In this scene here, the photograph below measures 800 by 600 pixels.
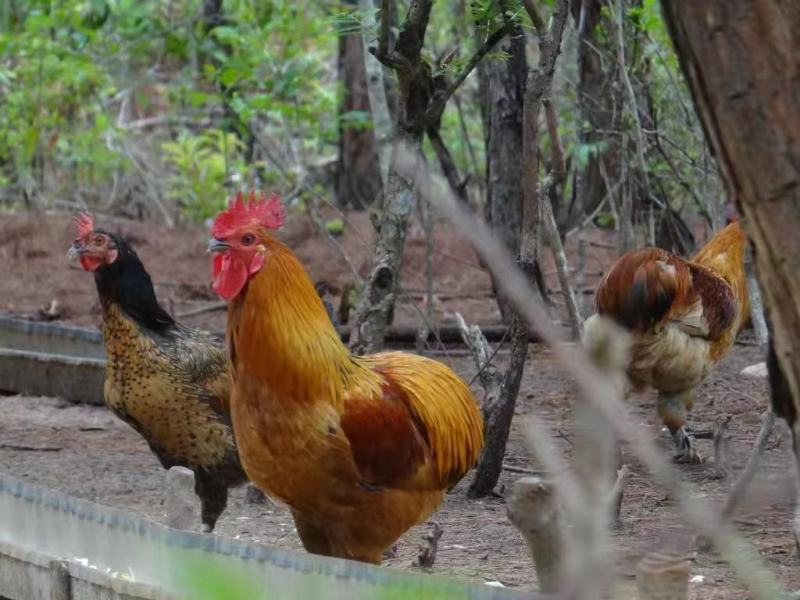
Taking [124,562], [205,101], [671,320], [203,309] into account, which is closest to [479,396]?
[671,320]

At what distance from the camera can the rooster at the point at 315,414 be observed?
447cm

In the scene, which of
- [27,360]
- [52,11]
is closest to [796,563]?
[27,360]

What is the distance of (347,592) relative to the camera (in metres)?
3.37

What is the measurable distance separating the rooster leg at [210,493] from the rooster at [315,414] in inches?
42.9

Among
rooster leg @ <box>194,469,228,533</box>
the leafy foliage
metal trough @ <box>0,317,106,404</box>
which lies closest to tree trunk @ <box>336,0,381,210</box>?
the leafy foliage

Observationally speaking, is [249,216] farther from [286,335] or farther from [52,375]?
[52,375]

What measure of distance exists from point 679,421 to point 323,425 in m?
2.94

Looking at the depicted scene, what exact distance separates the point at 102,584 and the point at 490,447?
234 cm

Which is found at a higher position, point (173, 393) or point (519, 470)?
point (173, 393)

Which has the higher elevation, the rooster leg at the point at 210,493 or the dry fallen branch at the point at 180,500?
the dry fallen branch at the point at 180,500

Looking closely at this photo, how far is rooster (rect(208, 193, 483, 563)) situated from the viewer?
14.7 feet

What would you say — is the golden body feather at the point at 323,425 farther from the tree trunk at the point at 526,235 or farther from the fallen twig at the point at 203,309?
the fallen twig at the point at 203,309

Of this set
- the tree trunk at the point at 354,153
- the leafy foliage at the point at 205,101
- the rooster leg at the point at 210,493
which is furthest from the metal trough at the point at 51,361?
the tree trunk at the point at 354,153

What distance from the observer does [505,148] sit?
9.12 meters
